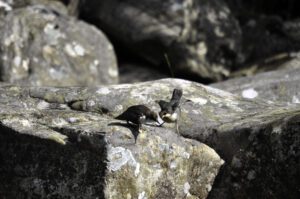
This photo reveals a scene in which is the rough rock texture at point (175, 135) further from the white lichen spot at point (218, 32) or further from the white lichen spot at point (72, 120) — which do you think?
the white lichen spot at point (218, 32)

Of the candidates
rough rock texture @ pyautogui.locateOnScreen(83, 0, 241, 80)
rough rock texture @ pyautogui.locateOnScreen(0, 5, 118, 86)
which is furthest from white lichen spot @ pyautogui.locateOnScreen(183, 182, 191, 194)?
rough rock texture @ pyautogui.locateOnScreen(83, 0, 241, 80)

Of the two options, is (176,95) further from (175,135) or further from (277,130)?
(277,130)

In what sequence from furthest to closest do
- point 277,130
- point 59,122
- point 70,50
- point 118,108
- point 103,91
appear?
point 70,50
point 103,91
point 118,108
point 59,122
point 277,130

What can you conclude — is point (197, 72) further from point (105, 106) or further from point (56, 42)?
point (105, 106)

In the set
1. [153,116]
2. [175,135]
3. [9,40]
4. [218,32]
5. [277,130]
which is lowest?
[218,32]

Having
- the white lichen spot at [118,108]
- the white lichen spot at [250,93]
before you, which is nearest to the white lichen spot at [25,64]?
the white lichen spot at [250,93]

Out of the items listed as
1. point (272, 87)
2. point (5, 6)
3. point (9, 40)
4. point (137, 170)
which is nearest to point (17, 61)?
point (9, 40)

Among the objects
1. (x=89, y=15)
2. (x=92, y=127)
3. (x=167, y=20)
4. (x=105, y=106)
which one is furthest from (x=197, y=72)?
(x=92, y=127)
